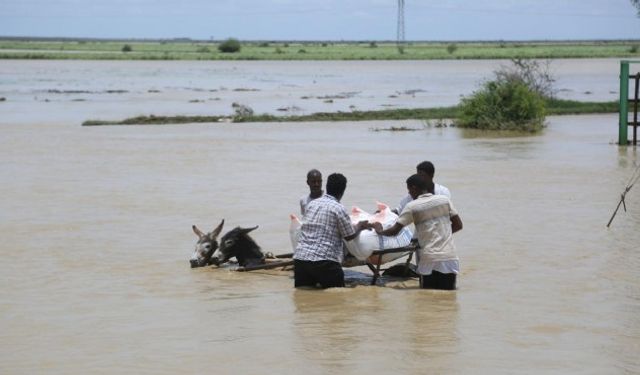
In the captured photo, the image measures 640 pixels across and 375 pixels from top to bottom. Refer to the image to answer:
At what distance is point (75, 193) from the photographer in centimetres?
1814

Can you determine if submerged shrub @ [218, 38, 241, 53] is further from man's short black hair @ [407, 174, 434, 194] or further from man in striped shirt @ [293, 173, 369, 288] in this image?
man's short black hair @ [407, 174, 434, 194]

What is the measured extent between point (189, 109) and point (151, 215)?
2474 cm

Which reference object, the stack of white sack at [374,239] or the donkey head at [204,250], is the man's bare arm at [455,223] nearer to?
the stack of white sack at [374,239]

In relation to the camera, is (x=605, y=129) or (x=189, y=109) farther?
(x=189, y=109)

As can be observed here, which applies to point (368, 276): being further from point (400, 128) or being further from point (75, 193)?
point (400, 128)

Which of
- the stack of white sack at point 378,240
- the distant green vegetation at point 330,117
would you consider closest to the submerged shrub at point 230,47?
the distant green vegetation at point 330,117

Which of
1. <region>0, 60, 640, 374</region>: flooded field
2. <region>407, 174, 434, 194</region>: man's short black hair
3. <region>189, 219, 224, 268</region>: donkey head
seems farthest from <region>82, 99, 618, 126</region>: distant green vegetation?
<region>407, 174, 434, 194</region>: man's short black hair

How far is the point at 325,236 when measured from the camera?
9.81 metres

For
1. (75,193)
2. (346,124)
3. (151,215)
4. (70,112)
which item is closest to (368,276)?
(151,215)

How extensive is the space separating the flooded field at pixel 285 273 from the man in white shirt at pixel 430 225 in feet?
1.16

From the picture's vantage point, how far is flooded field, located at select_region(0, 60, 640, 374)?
8320 mm

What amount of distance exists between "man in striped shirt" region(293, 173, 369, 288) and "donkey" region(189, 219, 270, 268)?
1.19 m

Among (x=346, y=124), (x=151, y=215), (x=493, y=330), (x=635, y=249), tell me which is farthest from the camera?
(x=346, y=124)

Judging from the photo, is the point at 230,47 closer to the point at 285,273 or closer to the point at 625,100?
the point at 625,100
